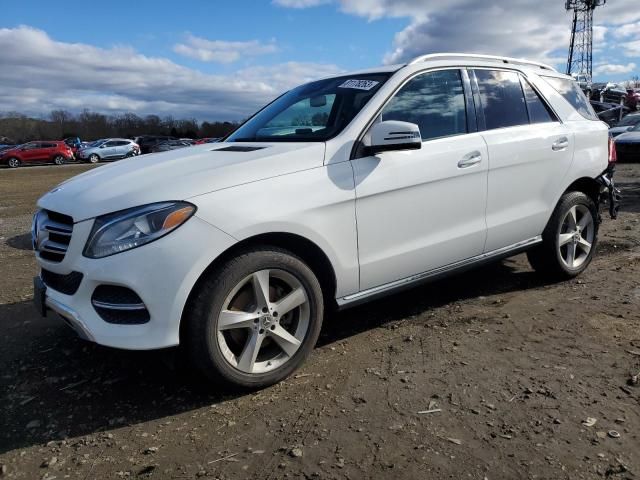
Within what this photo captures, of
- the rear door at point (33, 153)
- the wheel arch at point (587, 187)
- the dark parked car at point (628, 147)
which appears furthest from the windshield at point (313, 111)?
the rear door at point (33, 153)

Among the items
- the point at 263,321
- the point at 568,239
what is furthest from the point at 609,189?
the point at 263,321

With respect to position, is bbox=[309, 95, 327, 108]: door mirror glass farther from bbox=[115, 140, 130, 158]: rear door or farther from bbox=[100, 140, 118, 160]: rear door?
bbox=[115, 140, 130, 158]: rear door

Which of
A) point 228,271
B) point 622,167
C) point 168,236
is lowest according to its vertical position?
point 622,167

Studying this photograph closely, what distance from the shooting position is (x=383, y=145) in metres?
3.21

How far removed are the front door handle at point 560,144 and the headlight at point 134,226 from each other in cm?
313

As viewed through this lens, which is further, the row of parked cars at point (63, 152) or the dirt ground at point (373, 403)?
the row of parked cars at point (63, 152)

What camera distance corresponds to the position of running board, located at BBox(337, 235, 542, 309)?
3391mm

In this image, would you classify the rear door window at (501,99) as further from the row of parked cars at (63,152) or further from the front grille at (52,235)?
the row of parked cars at (63,152)

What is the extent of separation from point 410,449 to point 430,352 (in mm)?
1098

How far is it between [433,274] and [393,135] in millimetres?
1101

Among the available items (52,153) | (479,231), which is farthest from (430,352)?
(52,153)

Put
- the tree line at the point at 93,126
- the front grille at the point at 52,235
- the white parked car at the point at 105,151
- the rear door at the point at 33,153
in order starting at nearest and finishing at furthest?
the front grille at the point at 52,235 < the rear door at the point at 33,153 < the white parked car at the point at 105,151 < the tree line at the point at 93,126

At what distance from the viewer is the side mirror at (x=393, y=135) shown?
3166 millimetres

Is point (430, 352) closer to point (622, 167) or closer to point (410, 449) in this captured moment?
point (410, 449)
